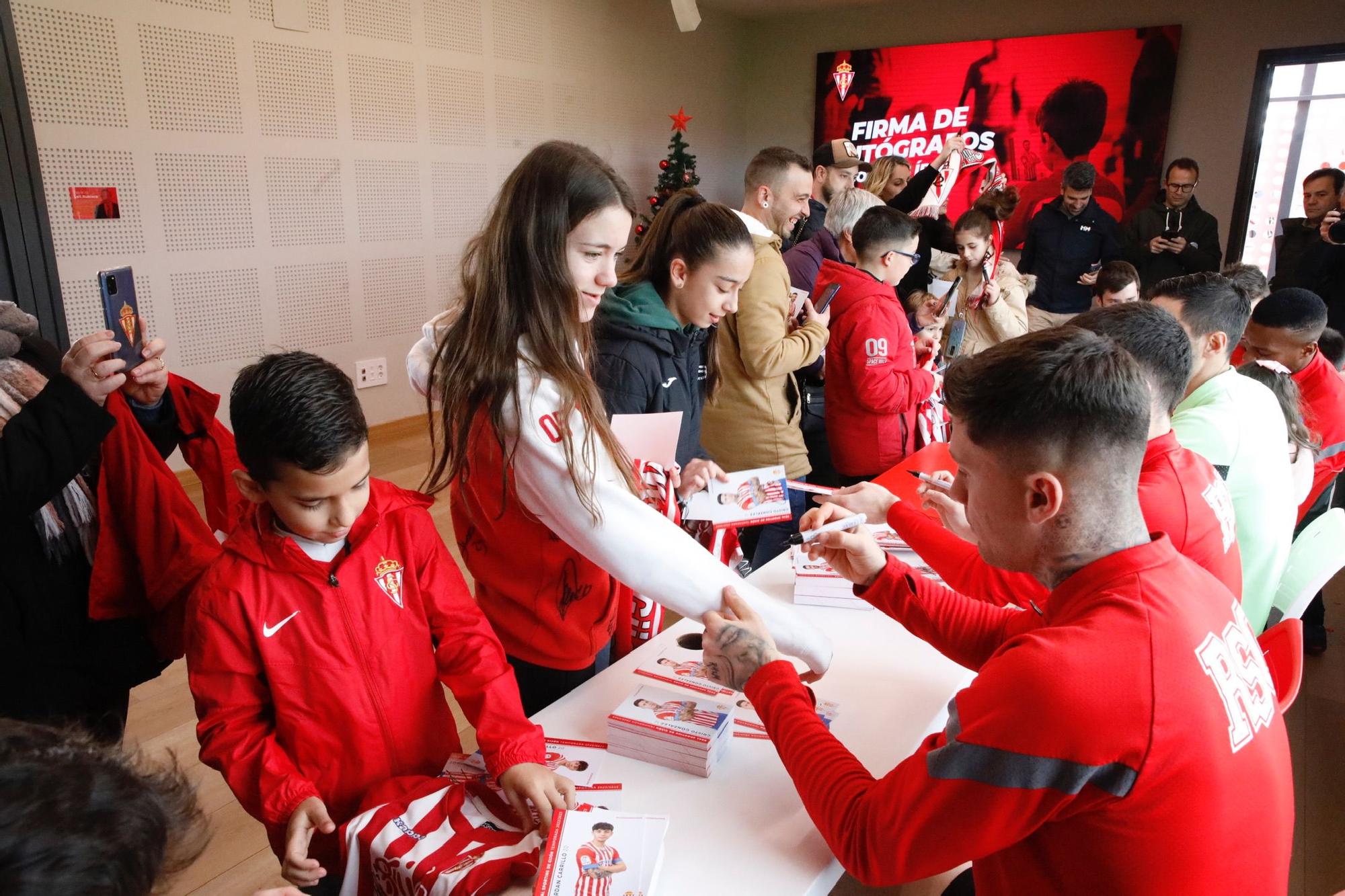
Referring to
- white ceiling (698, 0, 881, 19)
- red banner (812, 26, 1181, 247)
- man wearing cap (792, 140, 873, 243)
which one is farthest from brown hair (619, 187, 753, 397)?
white ceiling (698, 0, 881, 19)

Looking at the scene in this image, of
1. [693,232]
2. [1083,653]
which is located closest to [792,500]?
[693,232]

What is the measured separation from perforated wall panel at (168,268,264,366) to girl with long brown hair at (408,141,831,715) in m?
3.89

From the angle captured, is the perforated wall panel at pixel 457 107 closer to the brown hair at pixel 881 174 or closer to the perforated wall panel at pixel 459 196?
the perforated wall panel at pixel 459 196

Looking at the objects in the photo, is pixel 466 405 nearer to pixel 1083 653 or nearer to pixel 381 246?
pixel 1083 653

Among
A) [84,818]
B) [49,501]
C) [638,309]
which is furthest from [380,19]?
[84,818]

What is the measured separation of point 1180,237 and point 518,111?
17.0 feet

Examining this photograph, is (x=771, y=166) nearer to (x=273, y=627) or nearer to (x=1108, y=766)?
(x=273, y=627)

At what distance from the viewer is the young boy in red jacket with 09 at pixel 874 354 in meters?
3.08

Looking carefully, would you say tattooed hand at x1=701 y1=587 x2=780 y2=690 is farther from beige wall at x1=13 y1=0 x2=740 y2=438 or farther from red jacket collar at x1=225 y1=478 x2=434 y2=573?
beige wall at x1=13 y1=0 x2=740 y2=438

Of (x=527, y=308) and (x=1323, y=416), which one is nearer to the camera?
(x=527, y=308)

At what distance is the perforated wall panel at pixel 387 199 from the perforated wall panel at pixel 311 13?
80 cm

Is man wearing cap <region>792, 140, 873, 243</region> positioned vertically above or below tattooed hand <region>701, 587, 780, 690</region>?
above

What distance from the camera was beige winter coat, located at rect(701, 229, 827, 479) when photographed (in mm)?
2764

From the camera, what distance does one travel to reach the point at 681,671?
1.56 metres
